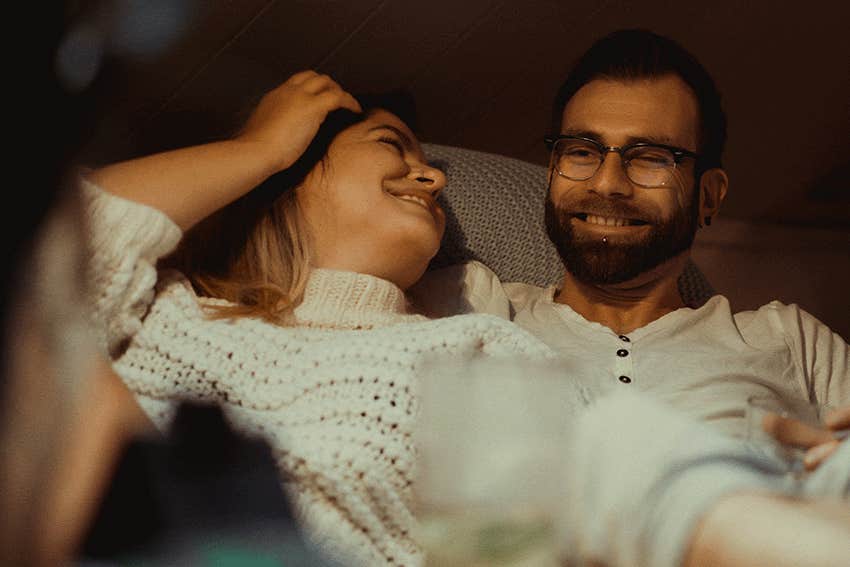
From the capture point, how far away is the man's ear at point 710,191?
1374mm

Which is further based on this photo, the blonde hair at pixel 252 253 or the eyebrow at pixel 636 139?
the eyebrow at pixel 636 139

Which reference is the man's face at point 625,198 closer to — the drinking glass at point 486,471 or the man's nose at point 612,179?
the man's nose at point 612,179

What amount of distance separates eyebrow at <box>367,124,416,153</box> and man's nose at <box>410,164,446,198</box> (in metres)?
0.03

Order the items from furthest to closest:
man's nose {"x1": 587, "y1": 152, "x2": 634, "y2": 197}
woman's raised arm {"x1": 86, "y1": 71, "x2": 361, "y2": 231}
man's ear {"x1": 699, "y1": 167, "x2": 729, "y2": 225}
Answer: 1. man's ear {"x1": 699, "y1": 167, "x2": 729, "y2": 225}
2. man's nose {"x1": 587, "y1": 152, "x2": 634, "y2": 197}
3. woman's raised arm {"x1": 86, "y1": 71, "x2": 361, "y2": 231}

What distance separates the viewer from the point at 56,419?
548 mm

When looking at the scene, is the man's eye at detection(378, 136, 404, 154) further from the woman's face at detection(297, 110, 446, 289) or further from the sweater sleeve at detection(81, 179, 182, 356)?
the sweater sleeve at detection(81, 179, 182, 356)

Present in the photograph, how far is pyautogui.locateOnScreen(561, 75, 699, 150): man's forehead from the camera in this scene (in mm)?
1292

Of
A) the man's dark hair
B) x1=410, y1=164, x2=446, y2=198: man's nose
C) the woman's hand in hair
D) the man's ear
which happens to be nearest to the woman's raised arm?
the woman's hand in hair

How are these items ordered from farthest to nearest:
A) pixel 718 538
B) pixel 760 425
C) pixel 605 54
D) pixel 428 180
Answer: pixel 605 54, pixel 428 180, pixel 760 425, pixel 718 538

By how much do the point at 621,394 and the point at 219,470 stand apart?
340mm

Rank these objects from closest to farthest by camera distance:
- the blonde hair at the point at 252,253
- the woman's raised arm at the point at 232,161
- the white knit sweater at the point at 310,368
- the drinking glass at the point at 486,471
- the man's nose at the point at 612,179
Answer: the drinking glass at the point at 486,471
the white knit sweater at the point at 310,368
the woman's raised arm at the point at 232,161
the blonde hair at the point at 252,253
the man's nose at the point at 612,179

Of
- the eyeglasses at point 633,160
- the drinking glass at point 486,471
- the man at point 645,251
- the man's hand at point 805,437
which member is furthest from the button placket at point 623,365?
the drinking glass at point 486,471

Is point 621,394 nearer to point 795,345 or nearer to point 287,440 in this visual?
point 287,440

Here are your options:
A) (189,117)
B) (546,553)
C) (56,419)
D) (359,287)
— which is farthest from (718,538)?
(189,117)
